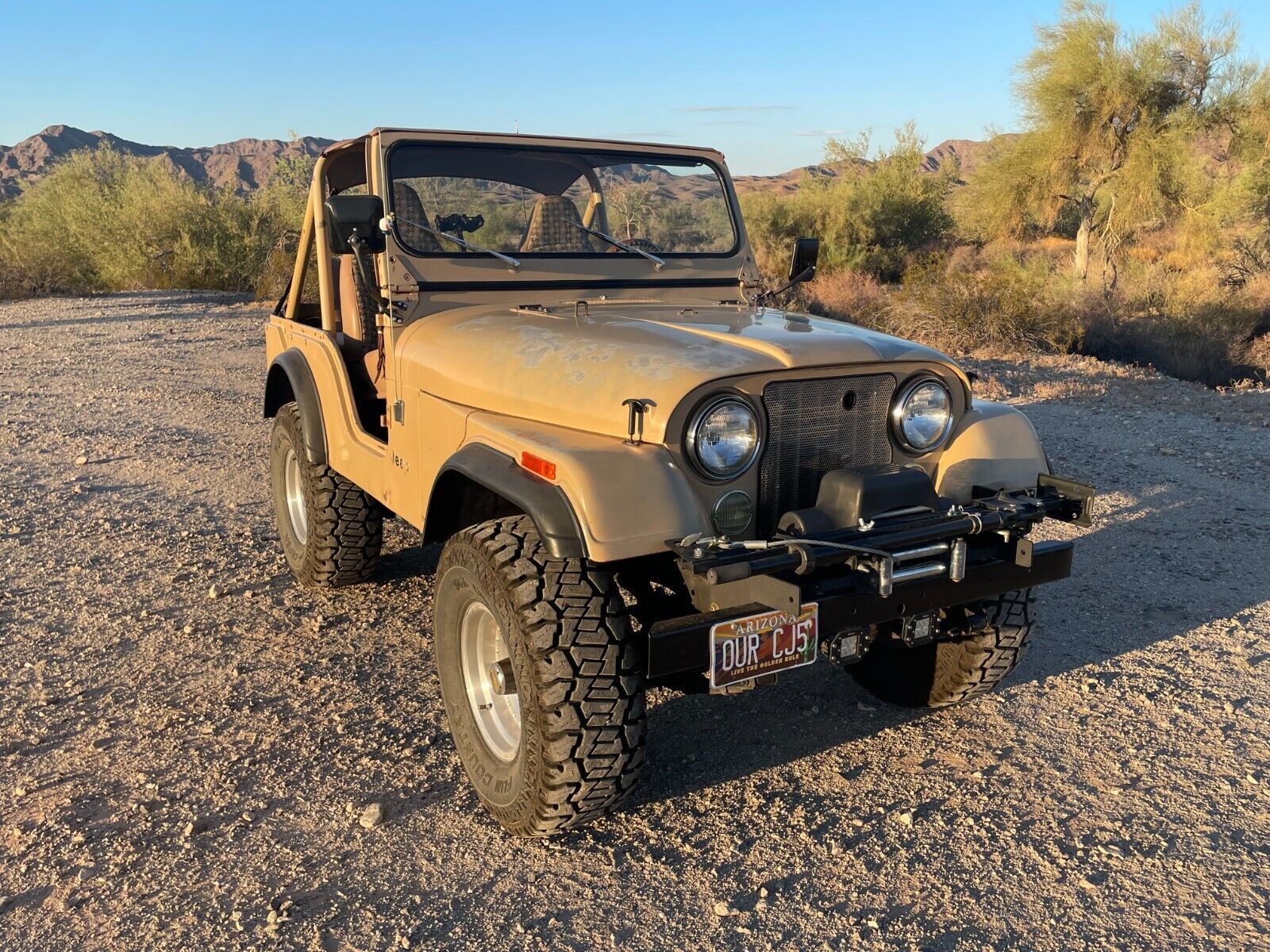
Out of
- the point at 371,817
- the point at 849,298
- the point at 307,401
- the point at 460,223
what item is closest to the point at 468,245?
the point at 460,223

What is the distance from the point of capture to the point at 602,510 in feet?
7.93

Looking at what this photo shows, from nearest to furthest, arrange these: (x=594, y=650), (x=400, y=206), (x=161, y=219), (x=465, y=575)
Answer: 1. (x=594, y=650)
2. (x=465, y=575)
3. (x=400, y=206)
4. (x=161, y=219)

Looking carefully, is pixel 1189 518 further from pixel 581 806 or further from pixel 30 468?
pixel 30 468

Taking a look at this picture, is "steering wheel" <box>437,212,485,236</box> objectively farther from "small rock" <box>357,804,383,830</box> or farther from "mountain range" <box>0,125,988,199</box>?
"mountain range" <box>0,125,988,199</box>

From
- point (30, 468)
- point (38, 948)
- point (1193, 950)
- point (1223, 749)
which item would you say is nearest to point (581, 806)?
point (38, 948)

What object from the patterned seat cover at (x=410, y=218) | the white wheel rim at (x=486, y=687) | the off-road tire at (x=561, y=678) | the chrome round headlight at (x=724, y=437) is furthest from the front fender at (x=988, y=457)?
the patterned seat cover at (x=410, y=218)

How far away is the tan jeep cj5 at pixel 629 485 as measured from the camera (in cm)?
253

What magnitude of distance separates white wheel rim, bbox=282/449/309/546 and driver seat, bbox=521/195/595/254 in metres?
1.68

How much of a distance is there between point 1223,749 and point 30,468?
7122 millimetres

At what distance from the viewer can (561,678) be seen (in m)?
2.52

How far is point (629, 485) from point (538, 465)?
0.29 meters

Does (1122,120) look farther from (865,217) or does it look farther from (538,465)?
(538,465)

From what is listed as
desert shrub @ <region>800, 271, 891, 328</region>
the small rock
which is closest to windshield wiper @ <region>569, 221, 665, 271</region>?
the small rock

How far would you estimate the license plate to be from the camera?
8.20 ft
